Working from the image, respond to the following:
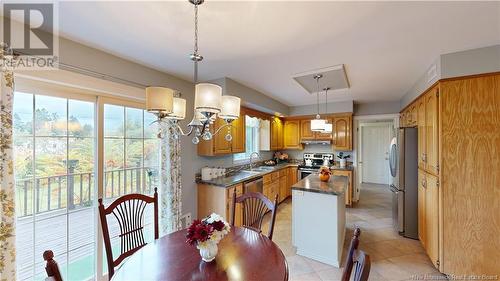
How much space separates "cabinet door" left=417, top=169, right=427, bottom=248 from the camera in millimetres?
2707

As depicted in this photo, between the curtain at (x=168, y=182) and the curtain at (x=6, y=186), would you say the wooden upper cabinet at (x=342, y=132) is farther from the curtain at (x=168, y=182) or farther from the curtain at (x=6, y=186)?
the curtain at (x=6, y=186)

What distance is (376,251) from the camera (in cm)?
273

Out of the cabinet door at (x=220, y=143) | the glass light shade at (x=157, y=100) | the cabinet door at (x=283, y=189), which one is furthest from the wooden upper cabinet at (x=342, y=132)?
the glass light shade at (x=157, y=100)

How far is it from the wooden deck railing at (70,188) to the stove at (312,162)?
351cm

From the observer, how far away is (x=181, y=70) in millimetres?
2611

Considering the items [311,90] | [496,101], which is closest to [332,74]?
[311,90]

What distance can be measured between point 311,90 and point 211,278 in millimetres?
3276

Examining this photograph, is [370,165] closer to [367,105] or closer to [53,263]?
[367,105]

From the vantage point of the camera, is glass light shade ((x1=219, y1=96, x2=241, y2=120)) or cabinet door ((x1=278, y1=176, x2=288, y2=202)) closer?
glass light shade ((x1=219, y1=96, x2=241, y2=120))

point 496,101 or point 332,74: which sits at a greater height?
point 332,74

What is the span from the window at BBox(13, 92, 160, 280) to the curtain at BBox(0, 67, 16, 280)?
0.21 meters

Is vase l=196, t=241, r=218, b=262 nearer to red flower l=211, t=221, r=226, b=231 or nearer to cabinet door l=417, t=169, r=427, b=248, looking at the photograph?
red flower l=211, t=221, r=226, b=231

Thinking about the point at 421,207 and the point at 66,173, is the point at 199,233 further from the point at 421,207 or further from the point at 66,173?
the point at 421,207

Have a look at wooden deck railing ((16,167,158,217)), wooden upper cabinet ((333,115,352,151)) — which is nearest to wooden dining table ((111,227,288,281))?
wooden deck railing ((16,167,158,217))
